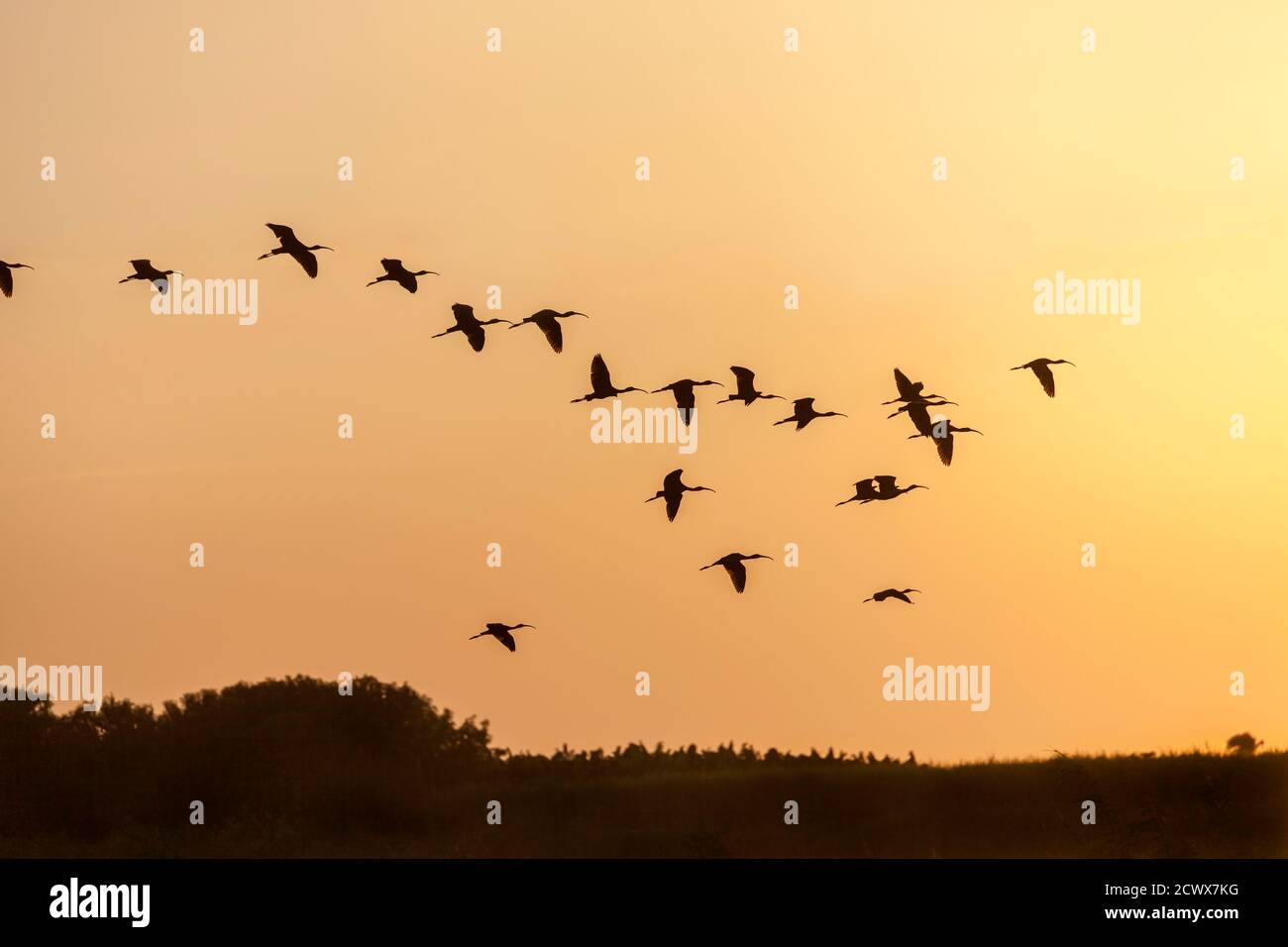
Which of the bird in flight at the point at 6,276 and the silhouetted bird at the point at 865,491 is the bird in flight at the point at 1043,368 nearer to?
the silhouetted bird at the point at 865,491

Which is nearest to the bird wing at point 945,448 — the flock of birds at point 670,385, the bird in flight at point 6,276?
the flock of birds at point 670,385

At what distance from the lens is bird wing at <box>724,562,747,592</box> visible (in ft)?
106

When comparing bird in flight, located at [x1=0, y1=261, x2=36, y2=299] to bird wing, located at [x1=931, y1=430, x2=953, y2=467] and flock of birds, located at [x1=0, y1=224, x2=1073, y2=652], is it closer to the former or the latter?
flock of birds, located at [x1=0, y1=224, x2=1073, y2=652]

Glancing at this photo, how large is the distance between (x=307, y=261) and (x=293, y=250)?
12.5 inches

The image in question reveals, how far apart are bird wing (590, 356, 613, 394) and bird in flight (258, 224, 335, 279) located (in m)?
4.51

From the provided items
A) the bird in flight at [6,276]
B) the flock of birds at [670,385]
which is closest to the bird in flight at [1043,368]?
the flock of birds at [670,385]

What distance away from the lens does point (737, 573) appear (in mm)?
32438

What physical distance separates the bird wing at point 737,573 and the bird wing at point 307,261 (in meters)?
7.83

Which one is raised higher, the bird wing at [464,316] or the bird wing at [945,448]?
the bird wing at [464,316]

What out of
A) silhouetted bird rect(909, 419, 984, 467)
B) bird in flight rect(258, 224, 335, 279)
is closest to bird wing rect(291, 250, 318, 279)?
bird in flight rect(258, 224, 335, 279)

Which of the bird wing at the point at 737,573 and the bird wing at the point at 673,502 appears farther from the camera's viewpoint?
the bird wing at the point at 737,573

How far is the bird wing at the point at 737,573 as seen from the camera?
32.3 m
